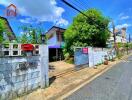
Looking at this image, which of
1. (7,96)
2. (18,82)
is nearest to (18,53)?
(18,82)

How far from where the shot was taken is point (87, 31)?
27.3 metres

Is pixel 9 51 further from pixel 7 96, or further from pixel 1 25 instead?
A: pixel 1 25

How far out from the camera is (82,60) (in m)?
19.9

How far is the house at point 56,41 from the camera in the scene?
103 feet

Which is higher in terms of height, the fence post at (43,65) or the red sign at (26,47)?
the red sign at (26,47)

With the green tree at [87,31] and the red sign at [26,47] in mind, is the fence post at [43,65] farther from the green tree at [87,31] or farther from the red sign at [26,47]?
the green tree at [87,31]

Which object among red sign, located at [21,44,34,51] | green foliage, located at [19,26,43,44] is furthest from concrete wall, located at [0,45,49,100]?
green foliage, located at [19,26,43,44]

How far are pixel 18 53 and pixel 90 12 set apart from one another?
22.5 m

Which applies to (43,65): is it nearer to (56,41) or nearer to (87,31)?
(87,31)

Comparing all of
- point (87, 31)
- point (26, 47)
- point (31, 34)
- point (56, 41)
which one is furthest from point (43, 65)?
point (56, 41)

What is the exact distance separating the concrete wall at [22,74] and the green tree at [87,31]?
1768 cm

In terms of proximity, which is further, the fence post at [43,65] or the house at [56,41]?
the house at [56,41]

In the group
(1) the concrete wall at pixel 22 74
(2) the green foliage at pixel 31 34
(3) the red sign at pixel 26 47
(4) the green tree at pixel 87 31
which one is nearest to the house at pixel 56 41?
(4) the green tree at pixel 87 31

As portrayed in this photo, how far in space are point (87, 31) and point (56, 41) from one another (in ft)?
25.7
